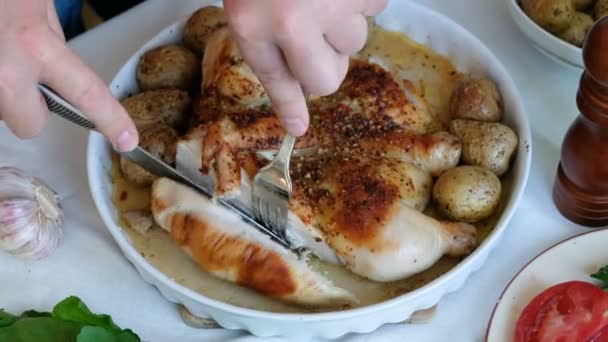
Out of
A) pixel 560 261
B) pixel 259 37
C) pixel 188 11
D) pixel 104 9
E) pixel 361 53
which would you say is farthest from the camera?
pixel 104 9

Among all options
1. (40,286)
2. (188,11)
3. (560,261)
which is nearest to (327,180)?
(560,261)

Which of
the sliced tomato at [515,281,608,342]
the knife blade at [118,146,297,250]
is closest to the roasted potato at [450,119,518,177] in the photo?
the sliced tomato at [515,281,608,342]

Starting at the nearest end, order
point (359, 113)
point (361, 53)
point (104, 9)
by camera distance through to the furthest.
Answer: point (359, 113)
point (361, 53)
point (104, 9)

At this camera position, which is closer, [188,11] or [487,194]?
[487,194]

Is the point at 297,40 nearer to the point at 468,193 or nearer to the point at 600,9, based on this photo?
the point at 468,193

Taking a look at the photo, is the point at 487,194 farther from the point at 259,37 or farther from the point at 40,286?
the point at 40,286

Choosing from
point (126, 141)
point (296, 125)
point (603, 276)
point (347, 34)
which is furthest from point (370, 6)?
point (603, 276)
